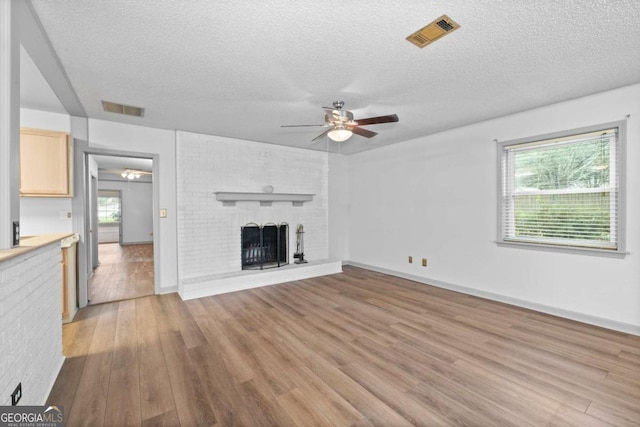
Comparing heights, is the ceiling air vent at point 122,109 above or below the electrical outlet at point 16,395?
above

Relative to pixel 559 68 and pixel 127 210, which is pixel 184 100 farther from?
pixel 127 210

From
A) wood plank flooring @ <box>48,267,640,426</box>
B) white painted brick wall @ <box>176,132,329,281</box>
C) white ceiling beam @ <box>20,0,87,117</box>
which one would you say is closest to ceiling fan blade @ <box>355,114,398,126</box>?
wood plank flooring @ <box>48,267,640,426</box>

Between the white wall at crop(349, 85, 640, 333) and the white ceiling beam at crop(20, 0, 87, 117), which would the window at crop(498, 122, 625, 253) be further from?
the white ceiling beam at crop(20, 0, 87, 117)

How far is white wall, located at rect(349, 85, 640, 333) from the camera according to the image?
9.63 ft

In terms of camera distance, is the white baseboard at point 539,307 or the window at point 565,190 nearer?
the white baseboard at point 539,307

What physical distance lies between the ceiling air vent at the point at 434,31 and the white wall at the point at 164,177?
3785mm

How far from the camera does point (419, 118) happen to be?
3916 millimetres

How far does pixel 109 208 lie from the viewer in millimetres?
10750

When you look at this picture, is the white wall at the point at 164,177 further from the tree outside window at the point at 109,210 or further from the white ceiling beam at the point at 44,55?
the tree outside window at the point at 109,210

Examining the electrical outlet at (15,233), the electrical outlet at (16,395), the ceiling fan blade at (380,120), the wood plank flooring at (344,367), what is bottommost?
the wood plank flooring at (344,367)

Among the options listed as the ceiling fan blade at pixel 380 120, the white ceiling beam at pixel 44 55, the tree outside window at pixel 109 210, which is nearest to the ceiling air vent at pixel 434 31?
the ceiling fan blade at pixel 380 120

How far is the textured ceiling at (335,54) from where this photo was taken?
1802 millimetres

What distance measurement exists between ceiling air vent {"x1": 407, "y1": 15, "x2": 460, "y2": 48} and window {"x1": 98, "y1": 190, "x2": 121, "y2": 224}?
37.9 ft

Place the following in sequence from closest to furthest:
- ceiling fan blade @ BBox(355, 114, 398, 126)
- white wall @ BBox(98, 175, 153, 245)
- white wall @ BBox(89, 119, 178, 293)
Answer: ceiling fan blade @ BBox(355, 114, 398, 126)
white wall @ BBox(89, 119, 178, 293)
white wall @ BBox(98, 175, 153, 245)
